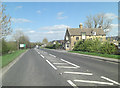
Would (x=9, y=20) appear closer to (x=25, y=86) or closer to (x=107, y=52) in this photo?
(x=25, y=86)

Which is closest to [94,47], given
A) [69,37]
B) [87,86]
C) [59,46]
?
[87,86]

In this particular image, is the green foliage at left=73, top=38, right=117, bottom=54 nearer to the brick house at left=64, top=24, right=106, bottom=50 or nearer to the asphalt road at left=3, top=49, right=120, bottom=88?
the asphalt road at left=3, top=49, right=120, bottom=88

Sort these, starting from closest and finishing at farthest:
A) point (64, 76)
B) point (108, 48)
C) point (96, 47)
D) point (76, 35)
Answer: point (64, 76) → point (108, 48) → point (96, 47) → point (76, 35)

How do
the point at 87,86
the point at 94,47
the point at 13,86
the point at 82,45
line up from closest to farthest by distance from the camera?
the point at 87,86, the point at 13,86, the point at 94,47, the point at 82,45

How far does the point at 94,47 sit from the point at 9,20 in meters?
17.7

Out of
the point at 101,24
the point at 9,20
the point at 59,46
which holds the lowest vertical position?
the point at 59,46

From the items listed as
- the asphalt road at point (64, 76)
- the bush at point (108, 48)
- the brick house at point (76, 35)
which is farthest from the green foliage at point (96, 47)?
the brick house at point (76, 35)

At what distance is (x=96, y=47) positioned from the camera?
26.0 m

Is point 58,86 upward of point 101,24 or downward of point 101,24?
downward

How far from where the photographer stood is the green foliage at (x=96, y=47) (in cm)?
2153

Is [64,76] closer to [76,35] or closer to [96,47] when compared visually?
[96,47]

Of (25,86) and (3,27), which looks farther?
(3,27)

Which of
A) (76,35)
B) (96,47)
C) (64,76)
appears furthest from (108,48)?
(76,35)

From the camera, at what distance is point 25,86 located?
240 inches
